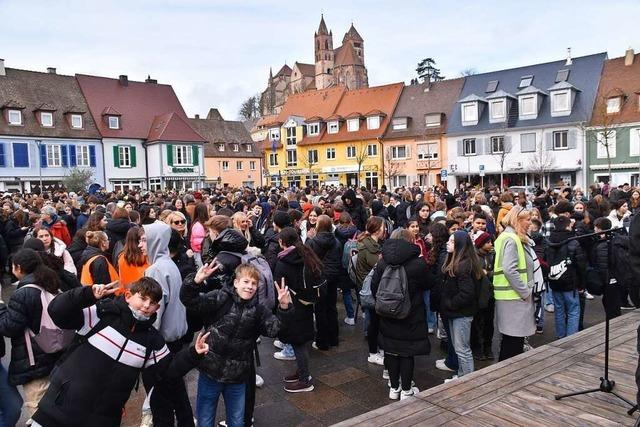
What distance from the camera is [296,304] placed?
5.77 meters

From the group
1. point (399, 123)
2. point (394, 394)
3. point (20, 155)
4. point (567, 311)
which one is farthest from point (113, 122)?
point (394, 394)

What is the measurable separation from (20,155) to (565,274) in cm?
3925

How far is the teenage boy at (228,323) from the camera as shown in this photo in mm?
3863

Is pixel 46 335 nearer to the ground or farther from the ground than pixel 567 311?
farther from the ground

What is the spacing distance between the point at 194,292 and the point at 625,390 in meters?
3.96

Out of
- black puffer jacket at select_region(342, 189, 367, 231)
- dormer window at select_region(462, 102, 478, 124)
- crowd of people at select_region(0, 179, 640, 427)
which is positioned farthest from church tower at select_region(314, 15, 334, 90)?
crowd of people at select_region(0, 179, 640, 427)

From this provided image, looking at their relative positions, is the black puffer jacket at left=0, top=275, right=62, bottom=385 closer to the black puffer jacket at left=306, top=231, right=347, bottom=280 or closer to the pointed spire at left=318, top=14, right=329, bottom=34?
the black puffer jacket at left=306, top=231, right=347, bottom=280

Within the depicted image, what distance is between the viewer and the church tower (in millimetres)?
99312

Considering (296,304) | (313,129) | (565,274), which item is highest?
(313,129)

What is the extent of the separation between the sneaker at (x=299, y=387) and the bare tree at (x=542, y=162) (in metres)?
34.0

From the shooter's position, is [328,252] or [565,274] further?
[328,252]

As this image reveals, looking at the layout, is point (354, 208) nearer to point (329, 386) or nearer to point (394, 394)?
point (329, 386)

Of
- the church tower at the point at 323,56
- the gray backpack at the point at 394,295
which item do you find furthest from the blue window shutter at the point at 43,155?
the church tower at the point at 323,56

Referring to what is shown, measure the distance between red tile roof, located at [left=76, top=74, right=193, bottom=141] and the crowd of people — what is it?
3616cm
